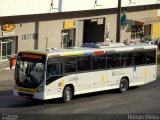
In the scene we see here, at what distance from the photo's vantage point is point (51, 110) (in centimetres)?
2195

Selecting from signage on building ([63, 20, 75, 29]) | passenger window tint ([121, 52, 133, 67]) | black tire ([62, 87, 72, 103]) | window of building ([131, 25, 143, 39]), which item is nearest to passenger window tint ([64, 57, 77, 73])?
black tire ([62, 87, 72, 103])

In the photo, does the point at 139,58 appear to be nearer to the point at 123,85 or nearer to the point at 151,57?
the point at 151,57

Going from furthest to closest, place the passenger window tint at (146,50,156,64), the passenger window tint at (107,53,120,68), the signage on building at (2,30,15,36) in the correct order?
the signage on building at (2,30,15,36) < the passenger window tint at (146,50,156,64) < the passenger window tint at (107,53,120,68)

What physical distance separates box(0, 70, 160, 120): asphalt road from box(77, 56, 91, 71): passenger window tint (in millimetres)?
1584

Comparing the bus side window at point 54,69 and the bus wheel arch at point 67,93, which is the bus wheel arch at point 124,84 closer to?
the bus wheel arch at point 67,93

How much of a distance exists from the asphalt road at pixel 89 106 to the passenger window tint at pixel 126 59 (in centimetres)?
161

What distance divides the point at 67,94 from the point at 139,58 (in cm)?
629

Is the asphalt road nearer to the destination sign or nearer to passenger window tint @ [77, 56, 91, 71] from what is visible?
passenger window tint @ [77, 56, 91, 71]

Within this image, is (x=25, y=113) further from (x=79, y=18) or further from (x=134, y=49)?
(x=79, y=18)

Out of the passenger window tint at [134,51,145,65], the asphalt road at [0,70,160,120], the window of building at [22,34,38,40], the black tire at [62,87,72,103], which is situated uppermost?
the window of building at [22,34,38,40]

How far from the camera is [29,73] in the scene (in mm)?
23406

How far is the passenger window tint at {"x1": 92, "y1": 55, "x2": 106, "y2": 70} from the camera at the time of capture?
1018 inches

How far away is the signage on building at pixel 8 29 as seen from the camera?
38375 millimetres

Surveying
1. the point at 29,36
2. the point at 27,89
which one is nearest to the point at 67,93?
the point at 27,89
